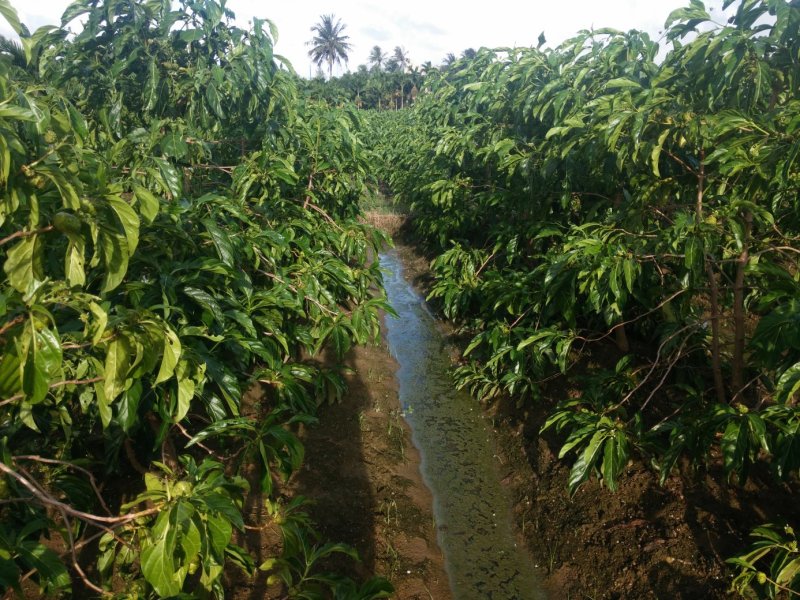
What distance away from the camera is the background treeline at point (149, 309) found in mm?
1153

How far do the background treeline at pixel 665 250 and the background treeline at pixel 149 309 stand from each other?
58.1 inches

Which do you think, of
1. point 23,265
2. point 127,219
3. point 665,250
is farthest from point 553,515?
point 23,265

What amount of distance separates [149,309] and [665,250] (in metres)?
2.69

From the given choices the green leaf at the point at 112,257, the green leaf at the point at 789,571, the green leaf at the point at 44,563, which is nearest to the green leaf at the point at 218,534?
the green leaf at the point at 44,563

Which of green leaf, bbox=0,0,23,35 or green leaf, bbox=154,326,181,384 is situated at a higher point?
green leaf, bbox=0,0,23,35

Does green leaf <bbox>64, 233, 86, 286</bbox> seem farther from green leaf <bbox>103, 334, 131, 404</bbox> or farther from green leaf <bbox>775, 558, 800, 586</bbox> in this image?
green leaf <bbox>775, 558, 800, 586</bbox>

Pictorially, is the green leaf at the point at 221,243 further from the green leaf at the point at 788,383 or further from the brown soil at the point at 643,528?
the brown soil at the point at 643,528

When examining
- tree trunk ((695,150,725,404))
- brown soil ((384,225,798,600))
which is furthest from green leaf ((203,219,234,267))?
brown soil ((384,225,798,600))

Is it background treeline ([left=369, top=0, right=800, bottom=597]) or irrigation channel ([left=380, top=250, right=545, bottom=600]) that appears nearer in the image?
background treeline ([left=369, top=0, right=800, bottom=597])

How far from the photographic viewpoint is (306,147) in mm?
4992

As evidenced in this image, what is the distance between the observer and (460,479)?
4.25 metres

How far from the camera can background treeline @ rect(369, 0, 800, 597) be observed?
2238 mm

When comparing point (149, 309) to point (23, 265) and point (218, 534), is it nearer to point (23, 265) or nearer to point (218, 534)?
point (23, 265)

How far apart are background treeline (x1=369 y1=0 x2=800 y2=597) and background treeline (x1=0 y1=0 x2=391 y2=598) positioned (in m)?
1.47
